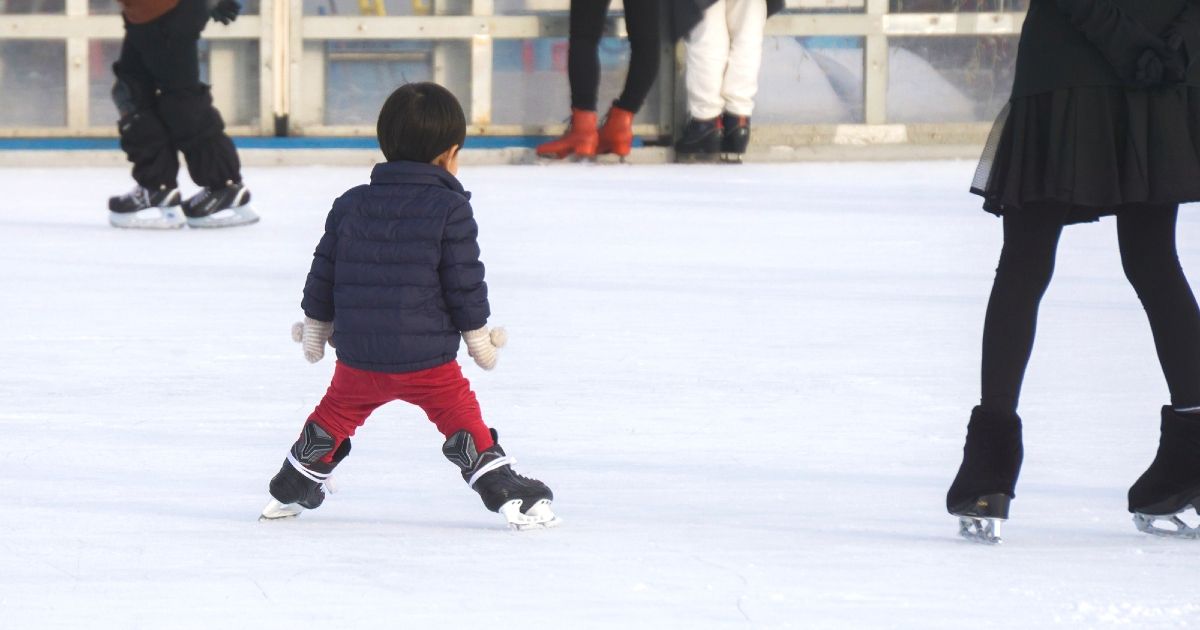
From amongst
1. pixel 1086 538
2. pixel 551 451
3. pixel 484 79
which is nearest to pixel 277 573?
pixel 551 451

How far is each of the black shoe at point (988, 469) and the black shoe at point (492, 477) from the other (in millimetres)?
534

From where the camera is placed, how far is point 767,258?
5.81 meters

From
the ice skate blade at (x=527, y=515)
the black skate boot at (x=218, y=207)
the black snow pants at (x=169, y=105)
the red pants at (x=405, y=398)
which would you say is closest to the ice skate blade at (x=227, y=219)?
the black skate boot at (x=218, y=207)

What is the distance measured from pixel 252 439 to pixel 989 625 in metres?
1.47

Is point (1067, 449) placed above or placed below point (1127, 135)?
below

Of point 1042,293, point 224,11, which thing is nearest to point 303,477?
point 1042,293

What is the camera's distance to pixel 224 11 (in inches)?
261

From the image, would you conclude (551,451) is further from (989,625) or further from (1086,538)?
(989,625)

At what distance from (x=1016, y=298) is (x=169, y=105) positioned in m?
4.40

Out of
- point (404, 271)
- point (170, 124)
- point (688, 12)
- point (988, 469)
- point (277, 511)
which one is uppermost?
point (688, 12)

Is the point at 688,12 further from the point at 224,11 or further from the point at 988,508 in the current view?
the point at 988,508

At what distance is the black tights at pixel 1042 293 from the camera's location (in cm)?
258

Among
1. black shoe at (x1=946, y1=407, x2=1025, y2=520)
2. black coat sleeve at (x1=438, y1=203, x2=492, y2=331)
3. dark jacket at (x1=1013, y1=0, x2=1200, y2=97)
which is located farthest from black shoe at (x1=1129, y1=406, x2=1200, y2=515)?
black coat sleeve at (x1=438, y1=203, x2=492, y2=331)

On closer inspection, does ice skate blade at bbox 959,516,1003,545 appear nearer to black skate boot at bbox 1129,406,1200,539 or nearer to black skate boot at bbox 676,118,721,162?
black skate boot at bbox 1129,406,1200,539
